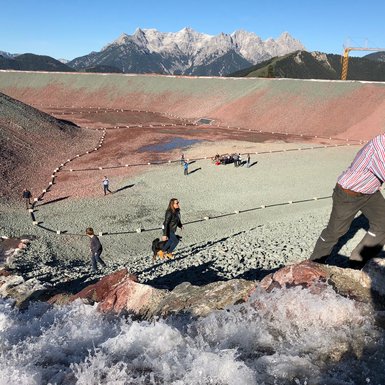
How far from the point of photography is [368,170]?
6.46 metres

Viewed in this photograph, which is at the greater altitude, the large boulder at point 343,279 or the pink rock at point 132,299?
the large boulder at point 343,279

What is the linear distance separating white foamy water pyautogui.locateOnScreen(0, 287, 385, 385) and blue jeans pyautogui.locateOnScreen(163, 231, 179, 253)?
26.5 feet

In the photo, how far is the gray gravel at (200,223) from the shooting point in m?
12.2

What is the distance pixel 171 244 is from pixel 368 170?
10.0 m

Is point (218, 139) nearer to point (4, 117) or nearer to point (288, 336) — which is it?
point (4, 117)

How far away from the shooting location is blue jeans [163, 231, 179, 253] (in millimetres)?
14382

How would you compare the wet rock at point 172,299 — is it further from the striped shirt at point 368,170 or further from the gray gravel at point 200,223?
the gray gravel at point 200,223

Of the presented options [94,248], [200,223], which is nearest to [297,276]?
[94,248]

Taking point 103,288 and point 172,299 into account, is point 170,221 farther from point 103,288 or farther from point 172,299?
point 172,299

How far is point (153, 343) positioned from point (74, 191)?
2294 centimetres

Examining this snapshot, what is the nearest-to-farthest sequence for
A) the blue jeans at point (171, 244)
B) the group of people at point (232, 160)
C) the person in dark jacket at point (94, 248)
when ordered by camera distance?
the person in dark jacket at point (94, 248)
the blue jeans at point (171, 244)
the group of people at point (232, 160)

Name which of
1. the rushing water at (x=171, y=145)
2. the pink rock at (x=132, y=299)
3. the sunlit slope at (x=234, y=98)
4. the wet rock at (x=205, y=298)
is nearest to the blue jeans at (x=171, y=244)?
the pink rock at (x=132, y=299)

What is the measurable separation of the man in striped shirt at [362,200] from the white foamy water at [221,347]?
175 centimetres

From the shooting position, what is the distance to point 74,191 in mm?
26609
